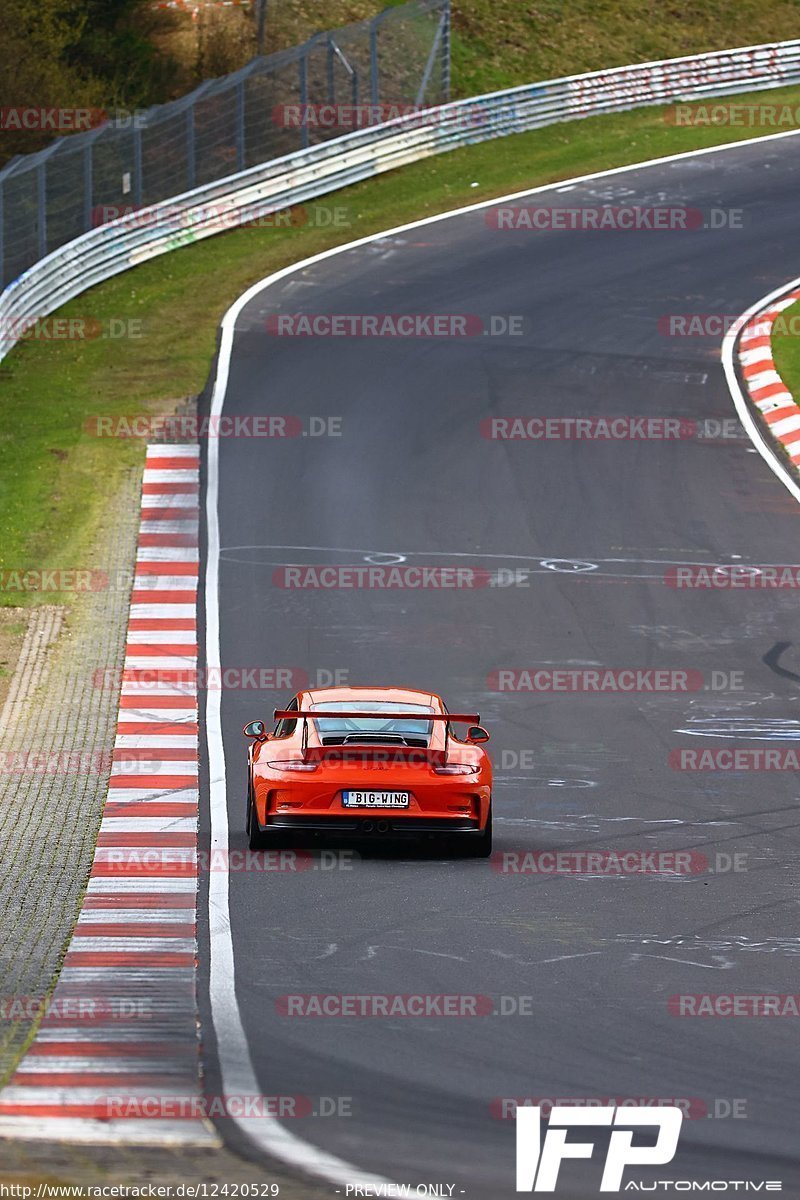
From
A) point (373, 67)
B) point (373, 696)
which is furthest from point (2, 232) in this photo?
point (373, 696)

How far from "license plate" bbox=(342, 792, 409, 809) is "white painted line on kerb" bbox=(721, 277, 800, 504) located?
501 inches

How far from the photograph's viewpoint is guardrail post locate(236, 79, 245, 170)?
3844 centimetres

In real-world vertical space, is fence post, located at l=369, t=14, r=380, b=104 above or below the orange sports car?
above

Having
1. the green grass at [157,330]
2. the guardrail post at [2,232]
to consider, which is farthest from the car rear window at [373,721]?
the guardrail post at [2,232]

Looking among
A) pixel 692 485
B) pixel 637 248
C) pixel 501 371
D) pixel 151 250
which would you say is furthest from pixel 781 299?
pixel 151 250

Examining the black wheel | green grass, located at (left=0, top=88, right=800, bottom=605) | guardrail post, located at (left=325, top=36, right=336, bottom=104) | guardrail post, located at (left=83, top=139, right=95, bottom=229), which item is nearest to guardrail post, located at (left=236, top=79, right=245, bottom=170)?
green grass, located at (left=0, top=88, right=800, bottom=605)

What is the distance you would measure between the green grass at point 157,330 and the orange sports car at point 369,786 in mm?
9058

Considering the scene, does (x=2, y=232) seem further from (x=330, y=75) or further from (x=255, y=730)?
(x=255, y=730)

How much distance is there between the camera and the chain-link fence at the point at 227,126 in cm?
3334

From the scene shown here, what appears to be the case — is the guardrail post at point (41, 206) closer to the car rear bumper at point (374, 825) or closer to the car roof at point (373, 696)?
the car roof at point (373, 696)

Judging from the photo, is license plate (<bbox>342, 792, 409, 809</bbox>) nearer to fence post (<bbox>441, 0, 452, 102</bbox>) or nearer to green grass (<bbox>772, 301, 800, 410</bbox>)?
green grass (<bbox>772, 301, 800, 410</bbox>)

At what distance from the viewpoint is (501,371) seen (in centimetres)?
3016

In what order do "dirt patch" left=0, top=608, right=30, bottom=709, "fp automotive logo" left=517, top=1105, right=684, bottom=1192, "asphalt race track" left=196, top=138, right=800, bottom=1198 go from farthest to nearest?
"dirt patch" left=0, top=608, right=30, bottom=709
"asphalt race track" left=196, top=138, right=800, bottom=1198
"fp automotive logo" left=517, top=1105, right=684, bottom=1192

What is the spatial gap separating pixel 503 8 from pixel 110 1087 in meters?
44.4
